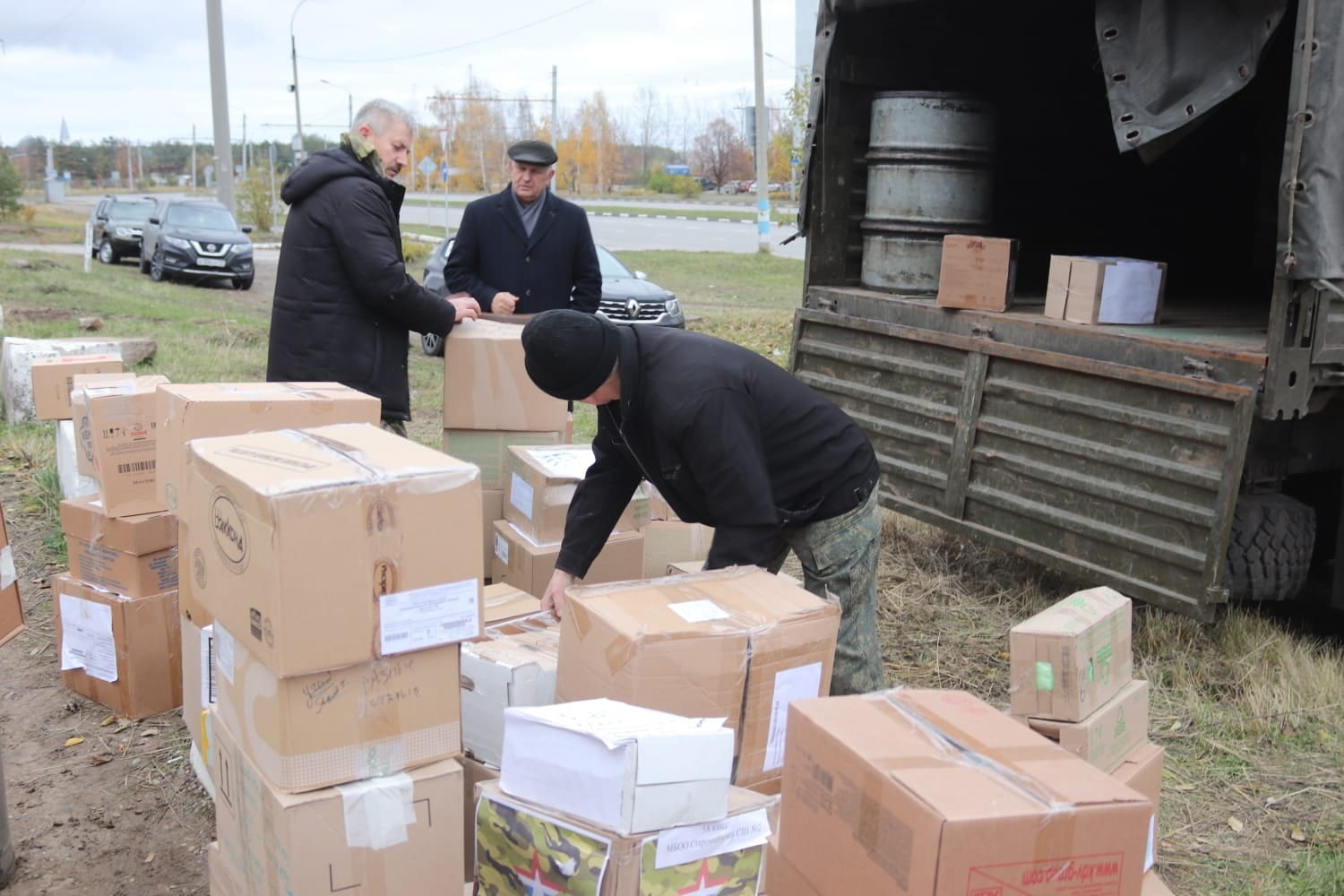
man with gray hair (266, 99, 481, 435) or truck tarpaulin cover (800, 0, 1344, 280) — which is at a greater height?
truck tarpaulin cover (800, 0, 1344, 280)

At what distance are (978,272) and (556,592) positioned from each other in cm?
250

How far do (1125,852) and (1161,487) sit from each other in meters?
2.26

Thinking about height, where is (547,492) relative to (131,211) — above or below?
below

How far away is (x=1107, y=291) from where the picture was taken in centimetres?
440

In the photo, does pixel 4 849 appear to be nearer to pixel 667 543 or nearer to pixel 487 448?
pixel 487 448

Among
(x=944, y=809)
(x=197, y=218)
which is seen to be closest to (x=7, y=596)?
(x=944, y=809)

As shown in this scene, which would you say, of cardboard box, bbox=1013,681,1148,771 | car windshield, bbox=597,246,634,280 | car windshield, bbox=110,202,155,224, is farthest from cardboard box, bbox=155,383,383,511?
car windshield, bbox=110,202,155,224

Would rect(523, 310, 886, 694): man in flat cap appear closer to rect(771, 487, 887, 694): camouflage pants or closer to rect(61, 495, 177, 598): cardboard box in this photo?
rect(771, 487, 887, 694): camouflage pants

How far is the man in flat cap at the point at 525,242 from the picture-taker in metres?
5.04

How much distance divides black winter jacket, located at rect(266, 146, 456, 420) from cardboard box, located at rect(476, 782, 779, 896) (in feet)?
7.48


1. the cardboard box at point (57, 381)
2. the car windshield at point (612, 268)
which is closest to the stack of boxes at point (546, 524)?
the cardboard box at point (57, 381)

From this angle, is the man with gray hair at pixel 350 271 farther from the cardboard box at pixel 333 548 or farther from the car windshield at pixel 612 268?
the car windshield at pixel 612 268

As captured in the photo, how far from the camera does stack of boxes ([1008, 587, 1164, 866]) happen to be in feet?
9.23

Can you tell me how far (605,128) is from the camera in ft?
221
